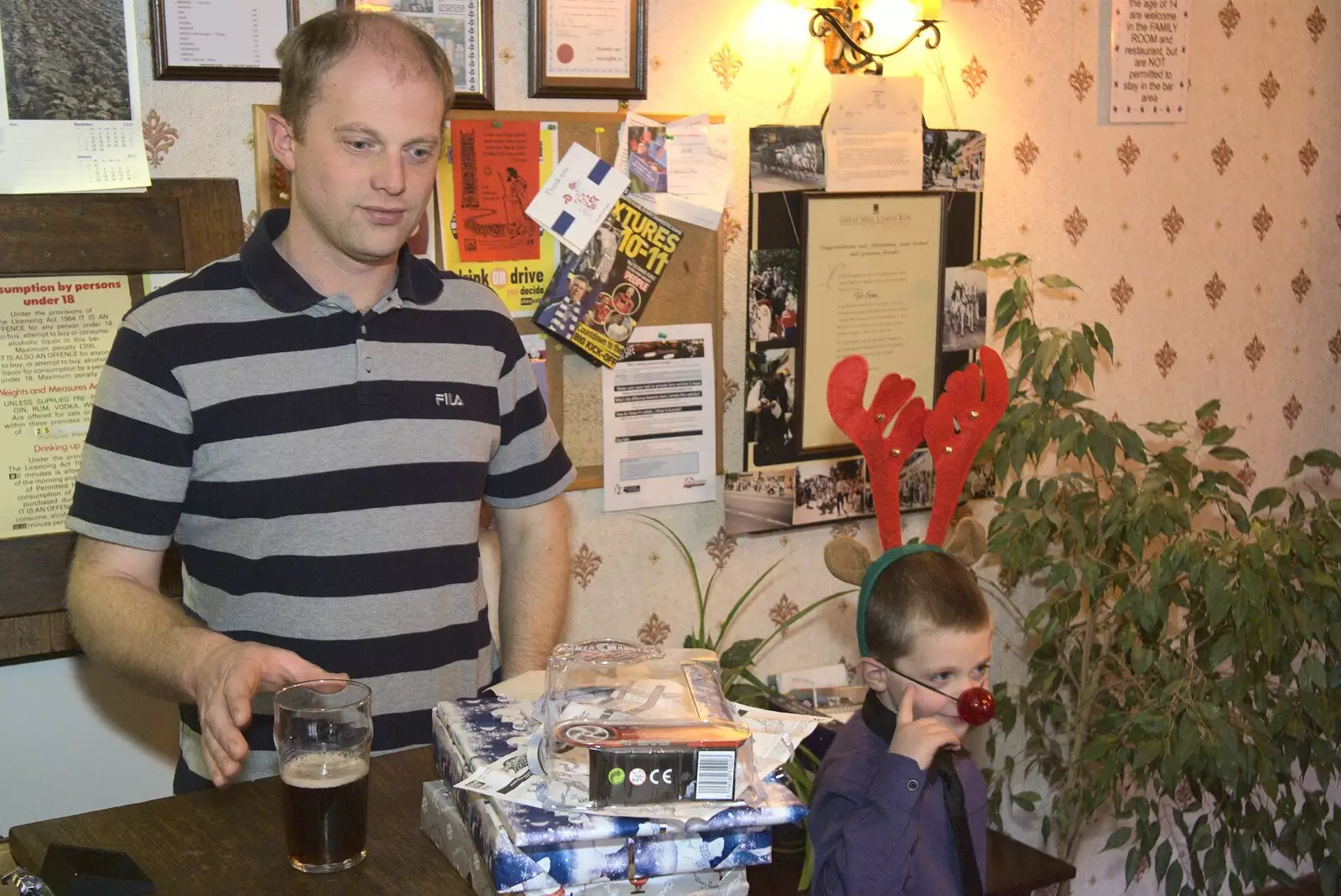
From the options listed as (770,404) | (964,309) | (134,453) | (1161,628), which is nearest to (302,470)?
(134,453)

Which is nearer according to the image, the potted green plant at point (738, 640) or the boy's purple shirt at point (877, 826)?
the boy's purple shirt at point (877, 826)

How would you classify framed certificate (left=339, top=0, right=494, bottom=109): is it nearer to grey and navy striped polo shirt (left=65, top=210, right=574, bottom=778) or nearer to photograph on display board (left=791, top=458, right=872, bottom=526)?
A: grey and navy striped polo shirt (left=65, top=210, right=574, bottom=778)

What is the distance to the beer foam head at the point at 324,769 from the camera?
117 cm

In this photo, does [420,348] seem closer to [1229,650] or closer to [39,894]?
[39,894]

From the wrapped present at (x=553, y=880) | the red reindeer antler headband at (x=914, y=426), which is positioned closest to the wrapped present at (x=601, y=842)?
the wrapped present at (x=553, y=880)

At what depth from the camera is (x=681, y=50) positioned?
2455 mm

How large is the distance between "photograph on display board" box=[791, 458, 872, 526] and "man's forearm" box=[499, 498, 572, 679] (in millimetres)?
739

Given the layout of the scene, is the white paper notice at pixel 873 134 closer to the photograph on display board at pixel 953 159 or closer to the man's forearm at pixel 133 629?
the photograph on display board at pixel 953 159

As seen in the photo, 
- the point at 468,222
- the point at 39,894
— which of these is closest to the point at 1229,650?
the point at 468,222

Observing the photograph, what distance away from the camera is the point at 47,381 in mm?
2010

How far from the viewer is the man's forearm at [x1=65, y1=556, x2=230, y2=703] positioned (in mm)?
1469

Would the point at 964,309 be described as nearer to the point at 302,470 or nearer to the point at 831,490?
the point at 831,490

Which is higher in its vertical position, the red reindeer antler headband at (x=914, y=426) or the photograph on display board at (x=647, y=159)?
the photograph on display board at (x=647, y=159)

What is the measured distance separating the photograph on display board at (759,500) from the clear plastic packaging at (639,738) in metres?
1.35
